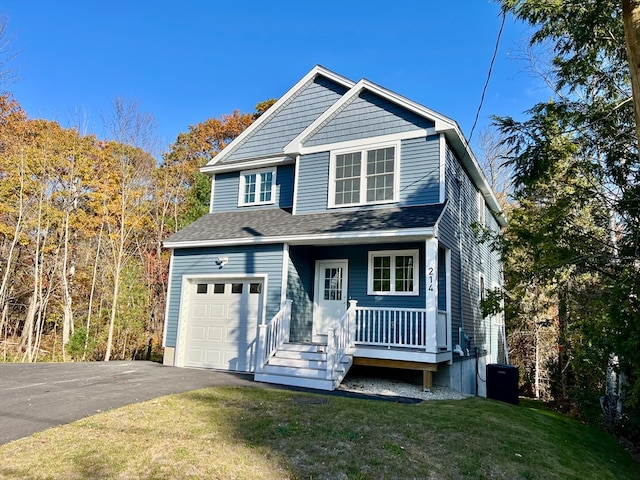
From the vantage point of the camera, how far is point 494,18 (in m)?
7.95

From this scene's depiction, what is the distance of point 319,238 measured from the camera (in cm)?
979

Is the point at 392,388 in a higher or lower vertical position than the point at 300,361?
lower

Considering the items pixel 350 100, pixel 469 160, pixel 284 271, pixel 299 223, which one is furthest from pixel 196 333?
pixel 469 160

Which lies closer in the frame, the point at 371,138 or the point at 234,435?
the point at 234,435

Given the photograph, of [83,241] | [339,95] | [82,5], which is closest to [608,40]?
[339,95]

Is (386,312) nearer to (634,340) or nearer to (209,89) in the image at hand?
(634,340)

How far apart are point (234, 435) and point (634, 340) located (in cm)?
646

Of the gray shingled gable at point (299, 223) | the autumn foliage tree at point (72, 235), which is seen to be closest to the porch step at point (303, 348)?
the gray shingled gable at point (299, 223)

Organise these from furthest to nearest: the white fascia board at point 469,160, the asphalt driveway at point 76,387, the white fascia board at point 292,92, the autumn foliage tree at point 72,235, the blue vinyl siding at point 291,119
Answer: the autumn foliage tree at point 72,235
the blue vinyl siding at point 291,119
the white fascia board at point 292,92
the white fascia board at point 469,160
the asphalt driveway at point 76,387

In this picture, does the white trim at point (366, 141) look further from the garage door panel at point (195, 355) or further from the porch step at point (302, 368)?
the garage door panel at point (195, 355)

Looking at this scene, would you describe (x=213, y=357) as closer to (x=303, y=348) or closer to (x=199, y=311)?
(x=199, y=311)

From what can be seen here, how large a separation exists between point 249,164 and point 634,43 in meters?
10.8

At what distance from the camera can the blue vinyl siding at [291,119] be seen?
12.7 m

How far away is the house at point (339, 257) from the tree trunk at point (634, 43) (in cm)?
550
